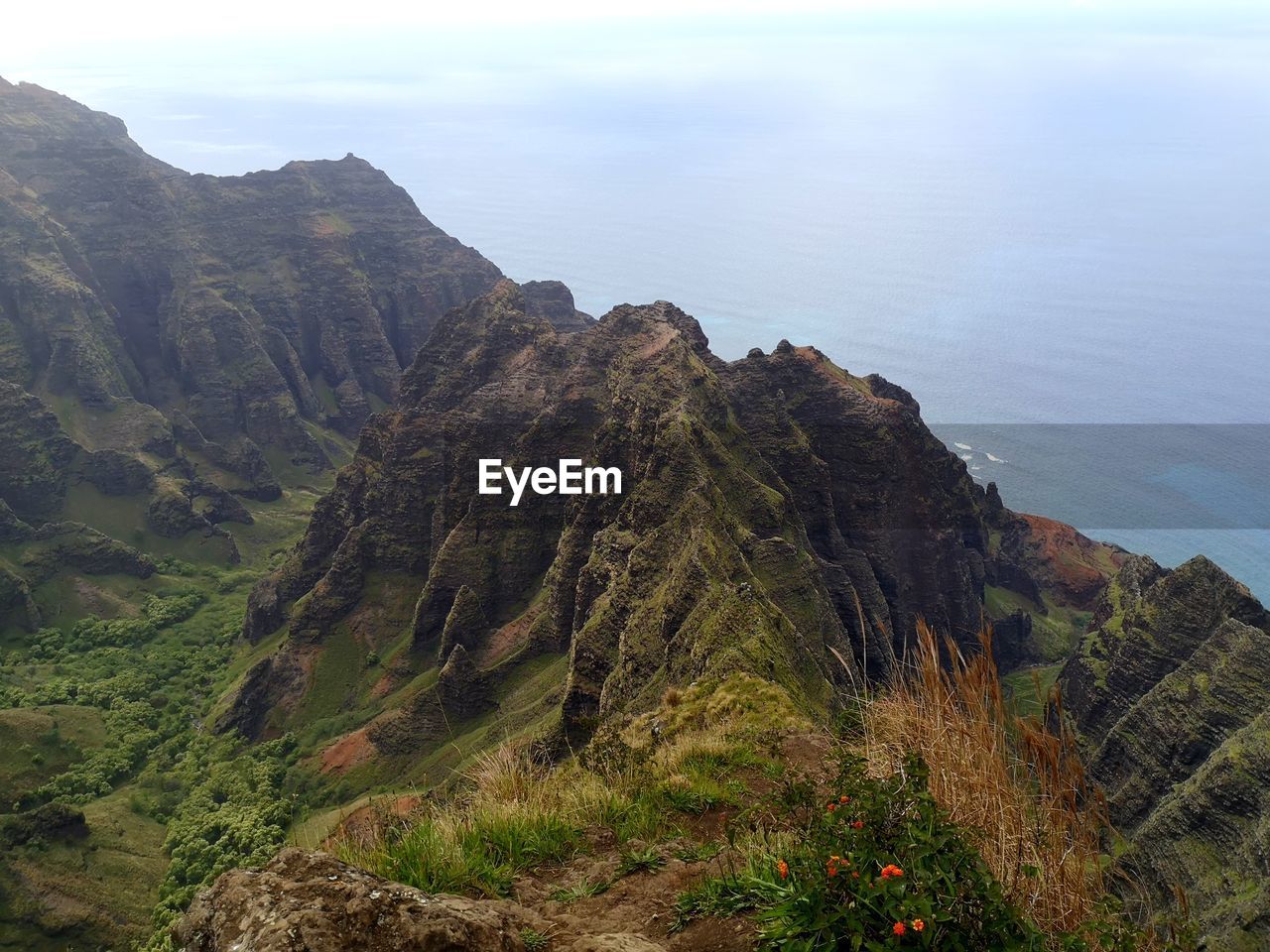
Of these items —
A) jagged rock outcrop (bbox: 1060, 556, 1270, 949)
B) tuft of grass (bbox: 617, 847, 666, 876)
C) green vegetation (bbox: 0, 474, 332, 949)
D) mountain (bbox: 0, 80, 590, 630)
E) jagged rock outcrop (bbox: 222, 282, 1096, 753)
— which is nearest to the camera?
tuft of grass (bbox: 617, 847, 666, 876)

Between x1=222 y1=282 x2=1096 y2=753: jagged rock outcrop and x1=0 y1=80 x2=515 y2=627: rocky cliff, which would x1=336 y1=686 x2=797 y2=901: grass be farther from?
x1=0 y1=80 x2=515 y2=627: rocky cliff

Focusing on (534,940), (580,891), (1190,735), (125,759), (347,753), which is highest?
(534,940)

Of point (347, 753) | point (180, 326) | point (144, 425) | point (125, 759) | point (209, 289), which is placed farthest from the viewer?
point (209, 289)

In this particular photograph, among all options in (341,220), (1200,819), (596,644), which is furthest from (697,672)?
(341,220)

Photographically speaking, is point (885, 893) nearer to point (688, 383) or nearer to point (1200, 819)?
point (1200, 819)

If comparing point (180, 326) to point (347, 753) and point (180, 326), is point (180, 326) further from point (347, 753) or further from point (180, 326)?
point (347, 753)

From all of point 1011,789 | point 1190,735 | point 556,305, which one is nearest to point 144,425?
point 556,305

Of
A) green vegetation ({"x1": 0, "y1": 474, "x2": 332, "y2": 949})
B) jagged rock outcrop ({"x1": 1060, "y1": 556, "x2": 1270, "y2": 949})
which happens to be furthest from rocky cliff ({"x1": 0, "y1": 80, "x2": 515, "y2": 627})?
jagged rock outcrop ({"x1": 1060, "y1": 556, "x2": 1270, "y2": 949})
